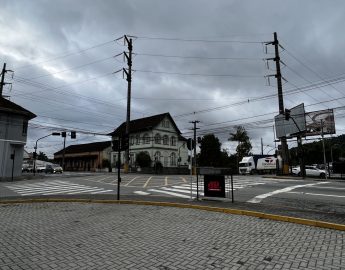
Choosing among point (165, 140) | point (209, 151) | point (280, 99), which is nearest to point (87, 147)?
point (165, 140)

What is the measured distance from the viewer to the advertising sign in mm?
13570

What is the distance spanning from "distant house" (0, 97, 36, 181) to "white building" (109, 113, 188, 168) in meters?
28.9

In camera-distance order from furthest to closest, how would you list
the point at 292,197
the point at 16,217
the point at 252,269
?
the point at 292,197
the point at 16,217
the point at 252,269

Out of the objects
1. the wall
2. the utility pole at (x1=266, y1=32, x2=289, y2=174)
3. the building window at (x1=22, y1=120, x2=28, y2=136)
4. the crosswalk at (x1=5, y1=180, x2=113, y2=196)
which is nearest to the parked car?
the building window at (x1=22, y1=120, x2=28, y2=136)

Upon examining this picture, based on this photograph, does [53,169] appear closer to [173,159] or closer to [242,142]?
[173,159]

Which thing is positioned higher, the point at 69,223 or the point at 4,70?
the point at 4,70

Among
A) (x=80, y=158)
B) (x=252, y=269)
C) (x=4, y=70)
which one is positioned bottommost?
(x=252, y=269)

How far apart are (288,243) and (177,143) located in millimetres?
63976

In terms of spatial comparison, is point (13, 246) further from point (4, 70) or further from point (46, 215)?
point (4, 70)

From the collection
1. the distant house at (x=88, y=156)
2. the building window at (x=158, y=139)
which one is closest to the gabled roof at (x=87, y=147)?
the distant house at (x=88, y=156)

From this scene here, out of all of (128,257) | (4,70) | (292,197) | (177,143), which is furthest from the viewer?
(177,143)

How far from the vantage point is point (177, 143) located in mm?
70625

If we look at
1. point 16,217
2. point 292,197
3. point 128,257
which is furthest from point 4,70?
point 128,257

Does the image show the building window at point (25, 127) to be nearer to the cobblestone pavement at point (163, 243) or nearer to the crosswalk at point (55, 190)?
the crosswalk at point (55, 190)
